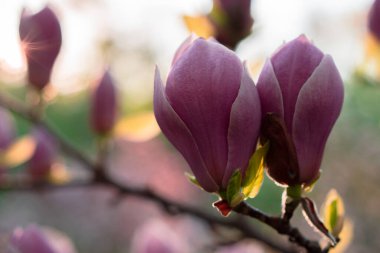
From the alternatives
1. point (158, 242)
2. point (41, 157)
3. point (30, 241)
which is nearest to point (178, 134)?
point (30, 241)

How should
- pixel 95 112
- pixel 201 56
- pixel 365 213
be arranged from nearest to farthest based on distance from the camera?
1. pixel 201 56
2. pixel 95 112
3. pixel 365 213

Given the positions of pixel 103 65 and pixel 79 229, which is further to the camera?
pixel 79 229

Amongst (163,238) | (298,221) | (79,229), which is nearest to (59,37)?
(163,238)

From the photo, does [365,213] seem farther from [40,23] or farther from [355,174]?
[40,23]

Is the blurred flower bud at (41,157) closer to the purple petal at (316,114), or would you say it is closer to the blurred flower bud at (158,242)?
the blurred flower bud at (158,242)

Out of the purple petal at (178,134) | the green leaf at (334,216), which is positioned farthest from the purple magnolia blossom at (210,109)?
the green leaf at (334,216)

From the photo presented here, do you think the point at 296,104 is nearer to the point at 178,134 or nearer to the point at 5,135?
the point at 178,134

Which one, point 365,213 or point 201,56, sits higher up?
point 201,56
